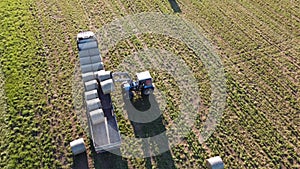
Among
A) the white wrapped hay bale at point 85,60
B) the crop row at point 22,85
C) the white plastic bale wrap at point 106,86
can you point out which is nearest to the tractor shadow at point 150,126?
the white plastic bale wrap at point 106,86

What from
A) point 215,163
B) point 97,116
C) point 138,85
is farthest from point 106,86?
point 215,163

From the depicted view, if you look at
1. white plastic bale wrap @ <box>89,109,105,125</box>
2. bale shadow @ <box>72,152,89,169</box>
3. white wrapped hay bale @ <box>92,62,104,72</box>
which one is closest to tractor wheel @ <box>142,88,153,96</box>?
white wrapped hay bale @ <box>92,62,104,72</box>

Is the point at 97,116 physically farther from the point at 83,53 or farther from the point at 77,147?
the point at 83,53

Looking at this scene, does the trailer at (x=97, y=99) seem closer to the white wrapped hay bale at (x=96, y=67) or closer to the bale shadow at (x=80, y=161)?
the white wrapped hay bale at (x=96, y=67)

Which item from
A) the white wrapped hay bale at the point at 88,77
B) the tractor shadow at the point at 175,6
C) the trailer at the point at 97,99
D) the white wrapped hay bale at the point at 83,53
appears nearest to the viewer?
the trailer at the point at 97,99

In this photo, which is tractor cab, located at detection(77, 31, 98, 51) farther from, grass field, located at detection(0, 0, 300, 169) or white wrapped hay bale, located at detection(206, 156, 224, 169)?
white wrapped hay bale, located at detection(206, 156, 224, 169)

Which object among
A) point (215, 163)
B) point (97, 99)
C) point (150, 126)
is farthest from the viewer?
point (150, 126)

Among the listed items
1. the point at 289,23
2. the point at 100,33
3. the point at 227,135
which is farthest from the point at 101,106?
the point at 289,23
